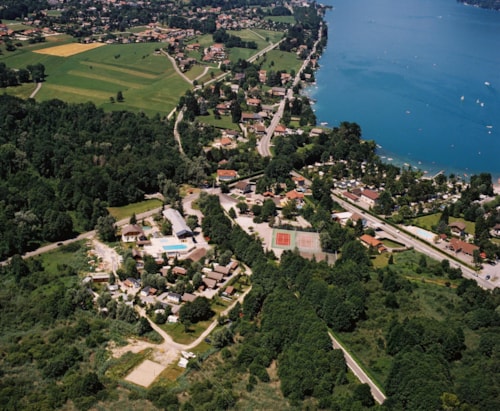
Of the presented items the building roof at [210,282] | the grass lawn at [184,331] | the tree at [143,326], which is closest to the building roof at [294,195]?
the building roof at [210,282]

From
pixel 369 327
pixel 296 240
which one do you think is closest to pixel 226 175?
pixel 296 240

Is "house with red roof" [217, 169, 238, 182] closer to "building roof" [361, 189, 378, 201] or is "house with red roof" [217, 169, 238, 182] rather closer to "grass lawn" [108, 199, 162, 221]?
"grass lawn" [108, 199, 162, 221]

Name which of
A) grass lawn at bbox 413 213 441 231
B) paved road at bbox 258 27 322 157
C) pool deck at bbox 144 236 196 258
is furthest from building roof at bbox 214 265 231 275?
paved road at bbox 258 27 322 157

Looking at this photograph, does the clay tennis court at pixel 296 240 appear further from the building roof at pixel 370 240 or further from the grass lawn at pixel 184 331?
the grass lawn at pixel 184 331

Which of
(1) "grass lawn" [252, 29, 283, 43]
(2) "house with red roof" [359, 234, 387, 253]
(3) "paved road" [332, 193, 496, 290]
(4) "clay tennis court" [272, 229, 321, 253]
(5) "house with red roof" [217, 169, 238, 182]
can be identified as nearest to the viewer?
(3) "paved road" [332, 193, 496, 290]

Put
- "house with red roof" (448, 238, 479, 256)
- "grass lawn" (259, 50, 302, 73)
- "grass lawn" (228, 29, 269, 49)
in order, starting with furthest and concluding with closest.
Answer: "grass lawn" (228, 29, 269, 49), "grass lawn" (259, 50, 302, 73), "house with red roof" (448, 238, 479, 256)

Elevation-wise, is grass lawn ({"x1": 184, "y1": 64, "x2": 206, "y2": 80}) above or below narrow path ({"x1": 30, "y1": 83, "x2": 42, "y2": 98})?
below

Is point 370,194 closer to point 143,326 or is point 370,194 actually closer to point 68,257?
point 68,257
